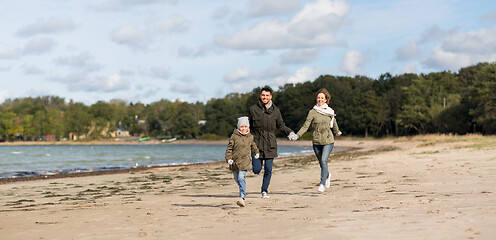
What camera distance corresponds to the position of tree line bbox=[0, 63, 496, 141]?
230ft

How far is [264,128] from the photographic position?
957 centimetres

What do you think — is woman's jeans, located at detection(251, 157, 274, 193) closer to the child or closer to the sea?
the child

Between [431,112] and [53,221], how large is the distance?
8037cm

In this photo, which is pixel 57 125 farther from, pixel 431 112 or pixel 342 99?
pixel 431 112

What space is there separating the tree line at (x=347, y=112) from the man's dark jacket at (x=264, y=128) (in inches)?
2223

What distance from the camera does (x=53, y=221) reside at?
313 inches

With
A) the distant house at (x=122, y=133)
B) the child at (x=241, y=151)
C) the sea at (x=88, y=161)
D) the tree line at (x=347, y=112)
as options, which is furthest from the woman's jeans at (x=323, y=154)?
the distant house at (x=122, y=133)

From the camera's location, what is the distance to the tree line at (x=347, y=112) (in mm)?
70000

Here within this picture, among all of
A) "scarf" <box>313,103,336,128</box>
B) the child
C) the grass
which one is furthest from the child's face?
the grass

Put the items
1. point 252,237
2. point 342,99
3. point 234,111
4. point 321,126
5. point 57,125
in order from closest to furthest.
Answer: point 252,237
point 321,126
point 342,99
point 234,111
point 57,125

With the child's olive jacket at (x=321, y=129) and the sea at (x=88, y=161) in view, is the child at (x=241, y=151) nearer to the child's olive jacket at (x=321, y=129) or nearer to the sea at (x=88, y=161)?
the child's olive jacket at (x=321, y=129)

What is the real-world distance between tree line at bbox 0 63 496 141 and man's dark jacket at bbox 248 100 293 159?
56462mm

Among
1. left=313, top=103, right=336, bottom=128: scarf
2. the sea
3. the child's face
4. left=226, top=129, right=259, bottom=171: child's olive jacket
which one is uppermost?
left=313, top=103, right=336, bottom=128: scarf

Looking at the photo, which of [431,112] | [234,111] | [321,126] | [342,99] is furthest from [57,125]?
[321,126]
